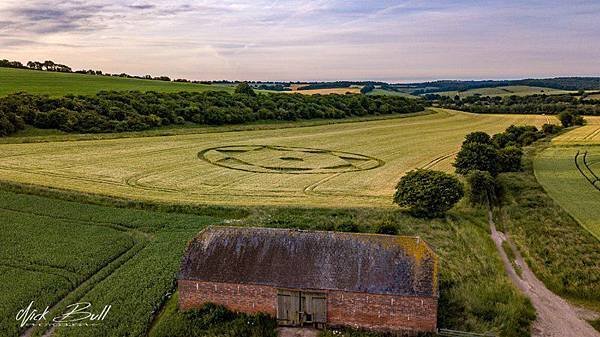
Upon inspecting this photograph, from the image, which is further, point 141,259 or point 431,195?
point 431,195

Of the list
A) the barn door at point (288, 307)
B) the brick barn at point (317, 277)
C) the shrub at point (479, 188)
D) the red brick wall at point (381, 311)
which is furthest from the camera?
the shrub at point (479, 188)

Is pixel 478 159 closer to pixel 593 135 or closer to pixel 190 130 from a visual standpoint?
pixel 593 135

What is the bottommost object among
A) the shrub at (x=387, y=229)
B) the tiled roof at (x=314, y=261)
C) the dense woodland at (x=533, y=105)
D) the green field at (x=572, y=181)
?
the shrub at (x=387, y=229)

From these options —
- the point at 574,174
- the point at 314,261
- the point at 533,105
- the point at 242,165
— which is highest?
the point at 533,105

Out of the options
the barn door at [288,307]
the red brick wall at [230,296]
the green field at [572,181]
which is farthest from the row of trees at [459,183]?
the red brick wall at [230,296]

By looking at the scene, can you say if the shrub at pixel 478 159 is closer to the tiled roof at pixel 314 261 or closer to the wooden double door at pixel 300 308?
the tiled roof at pixel 314 261

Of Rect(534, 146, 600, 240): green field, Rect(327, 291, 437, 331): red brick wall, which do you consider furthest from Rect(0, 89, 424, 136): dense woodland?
Rect(327, 291, 437, 331): red brick wall

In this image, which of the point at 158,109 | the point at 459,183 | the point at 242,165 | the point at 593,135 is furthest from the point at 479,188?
the point at 158,109

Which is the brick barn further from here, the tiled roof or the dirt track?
the dirt track
